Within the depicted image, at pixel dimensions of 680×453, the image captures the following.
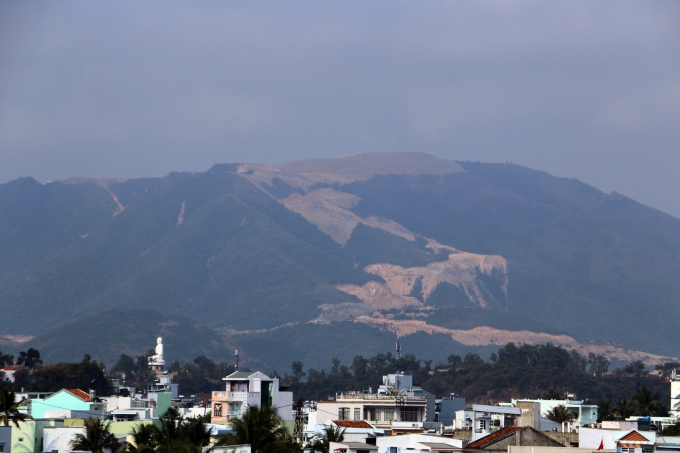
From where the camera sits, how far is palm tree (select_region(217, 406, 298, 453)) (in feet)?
241

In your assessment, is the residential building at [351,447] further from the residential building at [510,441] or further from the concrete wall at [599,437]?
the concrete wall at [599,437]

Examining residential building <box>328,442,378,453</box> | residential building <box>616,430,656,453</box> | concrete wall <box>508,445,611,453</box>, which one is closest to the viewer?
concrete wall <box>508,445,611,453</box>

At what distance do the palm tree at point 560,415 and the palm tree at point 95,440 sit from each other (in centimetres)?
5131

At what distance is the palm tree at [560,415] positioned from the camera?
122 metres

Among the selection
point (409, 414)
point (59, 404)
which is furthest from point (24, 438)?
point (409, 414)

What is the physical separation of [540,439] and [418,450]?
6413 millimetres

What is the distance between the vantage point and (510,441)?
2621 inches

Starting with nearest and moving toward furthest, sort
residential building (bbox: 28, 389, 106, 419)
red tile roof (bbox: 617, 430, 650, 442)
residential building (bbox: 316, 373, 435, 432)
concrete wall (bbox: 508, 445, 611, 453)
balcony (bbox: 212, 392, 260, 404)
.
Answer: concrete wall (bbox: 508, 445, 611, 453) < red tile roof (bbox: 617, 430, 650, 442) < balcony (bbox: 212, 392, 260, 404) < residential building (bbox: 28, 389, 106, 419) < residential building (bbox: 316, 373, 435, 432)

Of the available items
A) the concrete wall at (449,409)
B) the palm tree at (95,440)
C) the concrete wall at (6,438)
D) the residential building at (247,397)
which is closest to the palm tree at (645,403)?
the concrete wall at (449,409)

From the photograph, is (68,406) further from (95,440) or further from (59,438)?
(95,440)

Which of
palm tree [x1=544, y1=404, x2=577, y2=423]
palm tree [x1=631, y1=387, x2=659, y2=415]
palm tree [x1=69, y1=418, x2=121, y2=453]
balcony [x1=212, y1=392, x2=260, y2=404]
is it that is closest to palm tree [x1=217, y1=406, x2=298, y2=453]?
palm tree [x1=69, y1=418, x2=121, y2=453]

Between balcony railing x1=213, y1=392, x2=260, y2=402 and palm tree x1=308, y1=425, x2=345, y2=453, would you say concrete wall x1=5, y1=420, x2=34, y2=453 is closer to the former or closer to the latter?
palm tree x1=308, y1=425, x2=345, y2=453

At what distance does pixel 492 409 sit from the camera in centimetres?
9275

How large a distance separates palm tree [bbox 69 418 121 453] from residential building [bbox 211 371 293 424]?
16.9 metres
